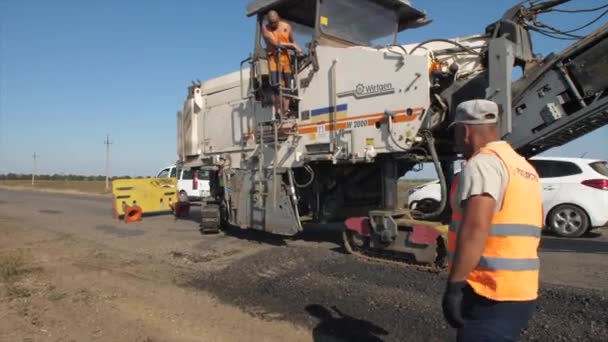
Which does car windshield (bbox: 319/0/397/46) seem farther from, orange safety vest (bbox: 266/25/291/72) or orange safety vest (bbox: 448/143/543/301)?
orange safety vest (bbox: 448/143/543/301)

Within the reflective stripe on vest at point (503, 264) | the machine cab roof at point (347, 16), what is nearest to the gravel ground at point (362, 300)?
the reflective stripe on vest at point (503, 264)

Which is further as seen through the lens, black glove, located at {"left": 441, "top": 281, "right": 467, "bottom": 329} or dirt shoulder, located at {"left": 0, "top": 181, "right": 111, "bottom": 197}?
dirt shoulder, located at {"left": 0, "top": 181, "right": 111, "bottom": 197}

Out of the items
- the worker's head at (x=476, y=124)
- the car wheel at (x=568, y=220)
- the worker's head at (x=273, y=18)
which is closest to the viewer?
the worker's head at (x=476, y=124)

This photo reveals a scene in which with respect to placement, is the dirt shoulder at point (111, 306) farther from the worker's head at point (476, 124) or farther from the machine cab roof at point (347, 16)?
the machine cab roof at point (347, 16)

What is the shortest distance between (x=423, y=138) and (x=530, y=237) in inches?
157

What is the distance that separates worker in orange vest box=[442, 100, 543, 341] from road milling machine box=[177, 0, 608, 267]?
337 cm

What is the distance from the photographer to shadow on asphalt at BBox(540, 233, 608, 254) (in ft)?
24.3

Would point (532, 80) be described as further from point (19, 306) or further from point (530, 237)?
point (19, 306)

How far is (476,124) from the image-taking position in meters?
2.29

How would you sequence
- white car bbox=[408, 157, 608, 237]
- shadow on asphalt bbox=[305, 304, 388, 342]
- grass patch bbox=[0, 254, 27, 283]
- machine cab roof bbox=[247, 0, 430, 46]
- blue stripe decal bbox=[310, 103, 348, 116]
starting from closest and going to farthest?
1. shadow on asphalt bbox=[305, 304, 388, 342]
2. grass patch bbox=[0, 254, 27, 283]
3. blue stripe decal bbox=[310, 103, 348, 116]
4. machine cab roof bbox=[247, 0, 430, 46]
5. white car bbox=[408, 157, 608, 237]

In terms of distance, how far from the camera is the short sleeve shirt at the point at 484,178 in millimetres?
2080

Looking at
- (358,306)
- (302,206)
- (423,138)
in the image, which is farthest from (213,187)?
(358,306)

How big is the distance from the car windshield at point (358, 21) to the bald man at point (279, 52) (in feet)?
2.22

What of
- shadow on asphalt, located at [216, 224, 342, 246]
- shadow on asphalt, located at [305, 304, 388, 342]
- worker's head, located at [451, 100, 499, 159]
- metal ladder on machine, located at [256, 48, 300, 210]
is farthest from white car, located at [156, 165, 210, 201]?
worker's head, located at [451, 100, 499, 159]
